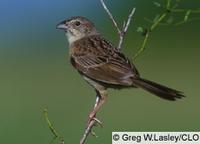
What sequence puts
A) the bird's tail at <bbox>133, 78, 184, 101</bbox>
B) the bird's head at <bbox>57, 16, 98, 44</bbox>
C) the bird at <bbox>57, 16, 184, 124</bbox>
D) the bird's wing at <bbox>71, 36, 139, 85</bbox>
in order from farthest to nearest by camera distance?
the bird's head at <bbox>57, 16, 98, 44</bbox>
the bird's wing at <bbox>71, 36, 139, 85</bbox>
the bird at <bbox>57, 16, 184, 124</bbox>
the bird's tail at <bbox>133, 78, 184, 101</bbox>

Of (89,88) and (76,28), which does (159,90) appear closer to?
(76,28)

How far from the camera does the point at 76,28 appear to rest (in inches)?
219

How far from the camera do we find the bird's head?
5488 mm

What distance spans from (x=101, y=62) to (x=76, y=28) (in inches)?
14.0

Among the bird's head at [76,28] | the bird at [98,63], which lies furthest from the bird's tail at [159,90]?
the bird's head at [76,28]

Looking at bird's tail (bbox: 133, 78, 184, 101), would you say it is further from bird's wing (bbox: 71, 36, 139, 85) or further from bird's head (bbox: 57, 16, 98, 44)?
bird's head (bbox: 57, 16, 98, 44)

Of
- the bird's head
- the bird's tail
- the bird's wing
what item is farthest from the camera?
the bird's head

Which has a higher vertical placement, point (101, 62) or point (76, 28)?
point (76, 28)

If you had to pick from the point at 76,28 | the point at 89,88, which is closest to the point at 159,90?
the point at 76,28

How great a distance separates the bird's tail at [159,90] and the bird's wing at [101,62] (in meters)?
0.08

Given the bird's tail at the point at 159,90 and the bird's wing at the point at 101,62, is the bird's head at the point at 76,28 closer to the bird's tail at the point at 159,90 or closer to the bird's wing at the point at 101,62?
the bird's wing at the point at 101,62

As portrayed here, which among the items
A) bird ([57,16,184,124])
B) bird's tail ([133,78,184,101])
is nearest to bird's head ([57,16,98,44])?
bird ([57,16,184,124])

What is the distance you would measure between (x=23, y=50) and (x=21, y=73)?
1492 millimetres

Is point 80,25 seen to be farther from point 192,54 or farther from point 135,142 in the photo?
point 192,54
